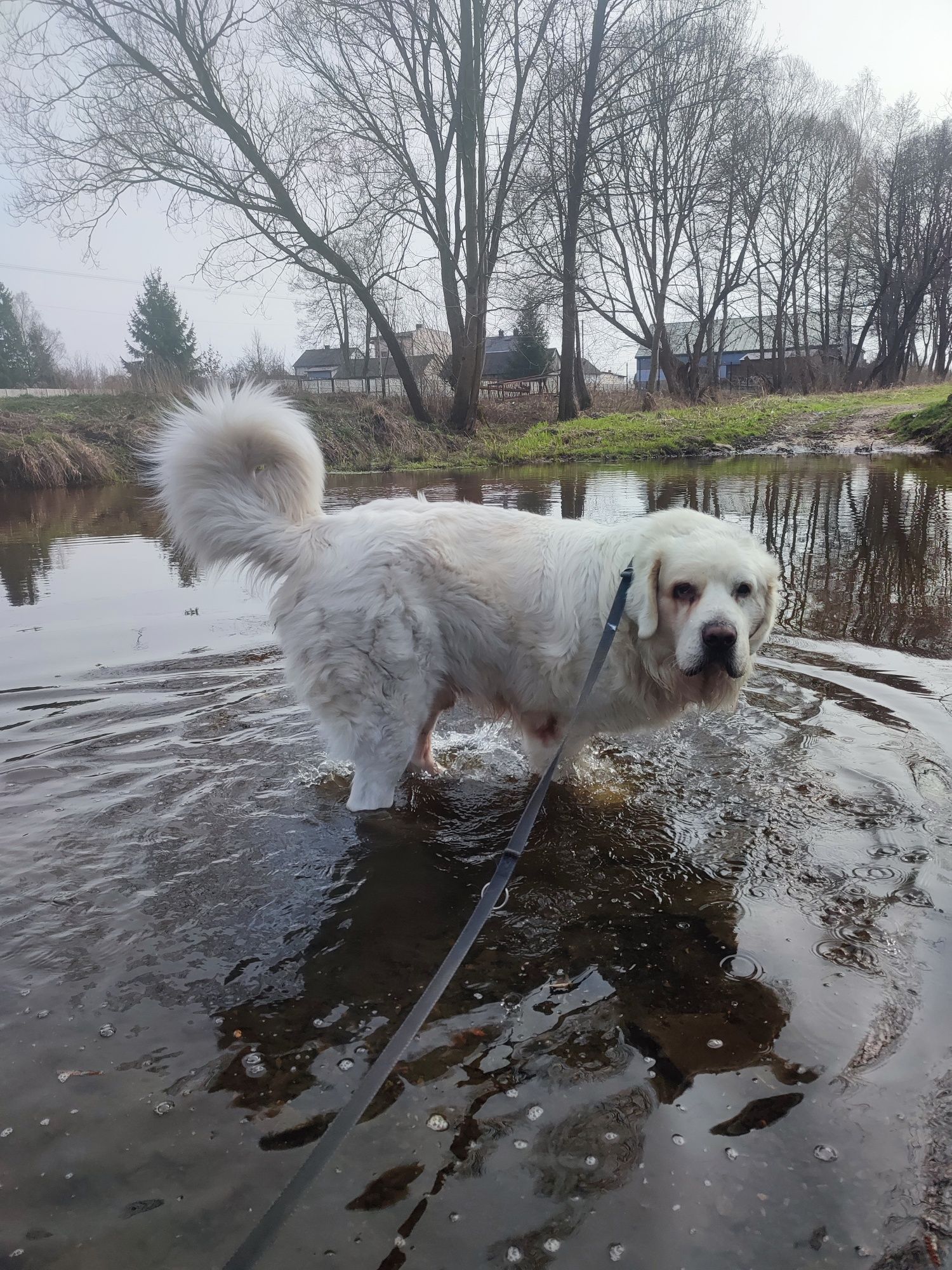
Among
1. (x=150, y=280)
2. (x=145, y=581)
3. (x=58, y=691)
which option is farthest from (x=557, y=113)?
(x=150, y=280)

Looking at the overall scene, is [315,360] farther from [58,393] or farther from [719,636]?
[719,636]

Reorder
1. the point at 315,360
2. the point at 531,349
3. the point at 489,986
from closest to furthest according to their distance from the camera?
the point at 489,986
the point at 531,349
the point at 315,360

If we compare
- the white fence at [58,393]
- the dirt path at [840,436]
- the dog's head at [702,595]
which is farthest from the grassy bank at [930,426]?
the white fence at [58,393]

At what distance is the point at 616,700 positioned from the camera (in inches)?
143

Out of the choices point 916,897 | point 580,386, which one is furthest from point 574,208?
point 916,897

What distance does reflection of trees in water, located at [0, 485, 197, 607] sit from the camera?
8414mm

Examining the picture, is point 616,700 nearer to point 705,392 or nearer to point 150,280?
point 705,392

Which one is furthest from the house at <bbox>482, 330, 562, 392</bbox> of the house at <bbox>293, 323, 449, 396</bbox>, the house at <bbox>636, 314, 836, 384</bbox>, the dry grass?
the dry grass

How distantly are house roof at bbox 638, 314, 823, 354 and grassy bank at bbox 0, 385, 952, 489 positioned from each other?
13.6 m

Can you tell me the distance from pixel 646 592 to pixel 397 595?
1.10 meters

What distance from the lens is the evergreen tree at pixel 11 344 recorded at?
5325cm

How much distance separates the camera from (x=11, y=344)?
54500mm

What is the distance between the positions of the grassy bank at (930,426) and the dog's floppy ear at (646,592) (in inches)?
620

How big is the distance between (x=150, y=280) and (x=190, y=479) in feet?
193
